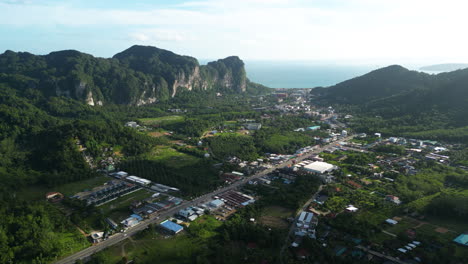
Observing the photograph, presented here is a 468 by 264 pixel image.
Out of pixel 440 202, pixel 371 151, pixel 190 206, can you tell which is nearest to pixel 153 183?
pixel 190 206

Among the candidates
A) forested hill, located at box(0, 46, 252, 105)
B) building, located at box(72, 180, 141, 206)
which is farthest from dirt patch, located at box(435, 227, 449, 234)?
forested hill, located at box(0, 46, 252, 105)

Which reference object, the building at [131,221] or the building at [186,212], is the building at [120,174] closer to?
the building at [131,221]

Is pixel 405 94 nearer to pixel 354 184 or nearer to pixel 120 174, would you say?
pixel 354 184

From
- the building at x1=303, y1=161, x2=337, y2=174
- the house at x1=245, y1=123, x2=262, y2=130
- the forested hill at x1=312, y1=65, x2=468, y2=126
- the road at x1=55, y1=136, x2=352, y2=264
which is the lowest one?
the road at x1=55, y1=136, x2=352, y2=264

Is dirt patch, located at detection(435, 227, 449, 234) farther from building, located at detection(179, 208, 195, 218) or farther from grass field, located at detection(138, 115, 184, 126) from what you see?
grass field, located at detection(138, 115, 184, 126)

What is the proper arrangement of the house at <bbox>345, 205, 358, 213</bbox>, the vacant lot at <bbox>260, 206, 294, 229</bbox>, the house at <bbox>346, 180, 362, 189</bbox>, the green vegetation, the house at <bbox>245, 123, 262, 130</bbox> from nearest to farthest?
the vacant lot at <bbox>260, 206, 294, 229</bbox>
the house at <bbox>345, 205, 358, 213</bbox>
the house at <bbox>346, 180, 362, 189</bbox>
the green vegetation
the house at <bbox>245, 123, 262, 130</bbox>

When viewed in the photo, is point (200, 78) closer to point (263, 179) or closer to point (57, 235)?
point (263, 179)

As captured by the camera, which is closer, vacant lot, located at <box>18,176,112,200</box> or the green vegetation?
vacant lot, located at <box>18,176,112,200</box>

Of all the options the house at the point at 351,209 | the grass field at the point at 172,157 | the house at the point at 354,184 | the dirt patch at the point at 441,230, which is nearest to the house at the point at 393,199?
the house at the point at 354,184
